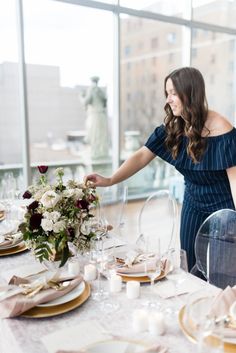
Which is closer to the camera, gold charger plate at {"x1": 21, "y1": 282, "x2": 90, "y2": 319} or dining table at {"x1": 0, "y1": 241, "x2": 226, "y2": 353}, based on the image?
dining table at {"x1": 0, "y1": 241, "x2": 226, "y2": 353}

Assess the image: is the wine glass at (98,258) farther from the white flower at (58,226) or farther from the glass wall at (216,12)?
the glass wall at (216,12)

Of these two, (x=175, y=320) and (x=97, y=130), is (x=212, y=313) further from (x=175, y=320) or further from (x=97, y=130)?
(x=97, y=130)

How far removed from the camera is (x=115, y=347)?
0.92 m

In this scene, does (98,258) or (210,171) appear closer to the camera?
(98,258)

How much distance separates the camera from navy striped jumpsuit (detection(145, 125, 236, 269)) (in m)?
1.92

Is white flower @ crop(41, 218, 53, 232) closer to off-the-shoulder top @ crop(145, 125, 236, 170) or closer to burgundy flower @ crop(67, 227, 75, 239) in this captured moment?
burgundy flower @ crop(67, 227, 75, 239)

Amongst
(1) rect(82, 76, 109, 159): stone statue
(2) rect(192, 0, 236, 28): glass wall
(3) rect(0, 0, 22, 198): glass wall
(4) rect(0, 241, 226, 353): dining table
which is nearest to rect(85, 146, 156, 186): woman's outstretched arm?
(4) rect(0, 241, 226, 353): dining table

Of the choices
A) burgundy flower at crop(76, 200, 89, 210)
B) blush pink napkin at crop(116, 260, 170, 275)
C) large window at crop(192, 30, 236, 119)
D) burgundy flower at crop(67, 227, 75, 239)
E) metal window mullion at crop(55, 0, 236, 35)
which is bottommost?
blush pink napkin at crop(116, 260, 170, 275)

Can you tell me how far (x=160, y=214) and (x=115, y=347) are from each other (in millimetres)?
2200

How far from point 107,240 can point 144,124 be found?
3928mm

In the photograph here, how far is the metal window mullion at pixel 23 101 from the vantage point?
3691 mm

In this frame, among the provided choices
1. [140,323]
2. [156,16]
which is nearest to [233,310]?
[140,323]

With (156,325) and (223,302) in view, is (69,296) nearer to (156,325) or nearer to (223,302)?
(156,325)

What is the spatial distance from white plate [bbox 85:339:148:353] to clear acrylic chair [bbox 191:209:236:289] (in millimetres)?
951
